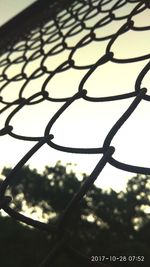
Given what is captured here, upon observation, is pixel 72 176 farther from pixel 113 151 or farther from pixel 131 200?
pixel 113 151

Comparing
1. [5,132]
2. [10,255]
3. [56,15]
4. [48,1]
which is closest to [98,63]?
[5,132]

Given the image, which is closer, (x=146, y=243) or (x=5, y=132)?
(x=5, y=132)

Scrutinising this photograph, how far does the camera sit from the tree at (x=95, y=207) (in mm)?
12031

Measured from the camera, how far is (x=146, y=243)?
11.4m

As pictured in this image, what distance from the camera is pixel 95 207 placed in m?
13.1

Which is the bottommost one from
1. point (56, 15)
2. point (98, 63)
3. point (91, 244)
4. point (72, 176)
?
point (98, 63)

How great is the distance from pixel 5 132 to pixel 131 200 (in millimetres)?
12889

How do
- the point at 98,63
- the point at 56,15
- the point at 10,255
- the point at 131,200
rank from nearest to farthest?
the point at 98,63, the point at 56,15, the point at 10,255, the point at 131,200

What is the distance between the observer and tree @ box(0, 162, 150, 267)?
12.0 m

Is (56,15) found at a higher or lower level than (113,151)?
higher

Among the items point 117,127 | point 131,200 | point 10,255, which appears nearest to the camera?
point 117,127

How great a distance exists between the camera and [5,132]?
2.48 feet

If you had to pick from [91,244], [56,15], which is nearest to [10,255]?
[91,244]

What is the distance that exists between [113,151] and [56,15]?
2.87 feet
